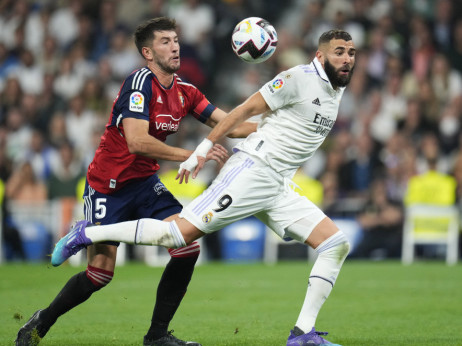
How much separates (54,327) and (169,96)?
2788 mm

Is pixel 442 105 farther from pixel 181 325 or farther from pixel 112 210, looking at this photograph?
pixel 112 210

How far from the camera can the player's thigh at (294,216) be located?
691 centimetres

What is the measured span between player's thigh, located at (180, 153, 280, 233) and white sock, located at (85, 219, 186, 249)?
0.54 feet

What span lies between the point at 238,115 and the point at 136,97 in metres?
0.87

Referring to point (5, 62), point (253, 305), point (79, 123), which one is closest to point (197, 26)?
point (79, 123)

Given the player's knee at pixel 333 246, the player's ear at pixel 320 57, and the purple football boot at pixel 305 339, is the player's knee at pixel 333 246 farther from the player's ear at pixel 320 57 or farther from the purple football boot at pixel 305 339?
the player's ear at pixel 320 57

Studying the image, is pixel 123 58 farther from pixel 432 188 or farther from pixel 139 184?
pixel 139 184

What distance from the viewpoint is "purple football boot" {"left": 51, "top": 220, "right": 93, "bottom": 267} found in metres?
6.71

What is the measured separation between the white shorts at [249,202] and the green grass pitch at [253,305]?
3.79ft

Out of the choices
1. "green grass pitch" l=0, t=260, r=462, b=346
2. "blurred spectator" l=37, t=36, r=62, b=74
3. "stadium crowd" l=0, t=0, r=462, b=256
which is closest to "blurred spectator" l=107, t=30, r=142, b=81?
"stadium crowd" l=0, t=0, r=462, b=256

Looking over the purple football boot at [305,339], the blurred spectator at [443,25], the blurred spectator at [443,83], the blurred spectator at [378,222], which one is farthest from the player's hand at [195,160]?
the blurred spectator at [443,25]

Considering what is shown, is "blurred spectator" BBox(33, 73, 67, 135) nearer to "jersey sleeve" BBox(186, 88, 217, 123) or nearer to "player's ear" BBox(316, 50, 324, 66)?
"jersey sleeve" BBox(186, 88, 217, 123)

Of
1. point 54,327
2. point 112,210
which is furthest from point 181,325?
point 112,210

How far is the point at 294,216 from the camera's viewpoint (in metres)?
6.92
